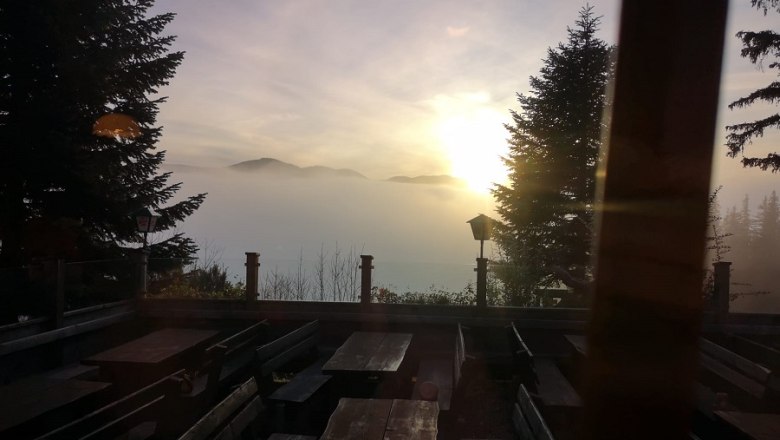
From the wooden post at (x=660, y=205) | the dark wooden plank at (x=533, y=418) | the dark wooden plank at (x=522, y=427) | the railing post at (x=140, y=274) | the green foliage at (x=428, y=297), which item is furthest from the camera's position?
the green foliage at (x=428, y=297)

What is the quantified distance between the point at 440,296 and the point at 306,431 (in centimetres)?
560

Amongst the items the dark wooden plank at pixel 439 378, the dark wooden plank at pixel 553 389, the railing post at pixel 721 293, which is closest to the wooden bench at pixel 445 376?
the dark wooden plank at pixel 439 378

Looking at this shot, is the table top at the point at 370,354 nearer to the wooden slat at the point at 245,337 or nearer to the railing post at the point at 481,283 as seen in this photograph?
the wooden slat at the point at 245,337

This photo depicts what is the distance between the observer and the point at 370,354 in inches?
237

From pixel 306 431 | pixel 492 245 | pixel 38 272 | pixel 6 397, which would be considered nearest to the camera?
pixel 6 397

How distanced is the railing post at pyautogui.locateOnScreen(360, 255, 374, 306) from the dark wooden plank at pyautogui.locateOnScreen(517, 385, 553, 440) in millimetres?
4401

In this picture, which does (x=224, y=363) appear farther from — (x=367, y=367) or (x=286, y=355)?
(x=367, y=367)

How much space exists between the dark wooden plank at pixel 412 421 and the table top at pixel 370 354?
99 centimetres

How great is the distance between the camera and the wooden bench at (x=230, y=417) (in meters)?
3.50

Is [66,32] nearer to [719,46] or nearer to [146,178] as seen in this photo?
[146,178]

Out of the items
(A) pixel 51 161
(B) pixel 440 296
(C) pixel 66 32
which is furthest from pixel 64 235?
(B) pixel 440 296

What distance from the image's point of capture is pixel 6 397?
4.43 m

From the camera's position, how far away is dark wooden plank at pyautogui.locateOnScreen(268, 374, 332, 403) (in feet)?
17.5

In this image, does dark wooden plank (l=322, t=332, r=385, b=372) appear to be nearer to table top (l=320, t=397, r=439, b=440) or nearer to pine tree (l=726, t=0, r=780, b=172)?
table top (l=320, t=397, r=439, b=440)
